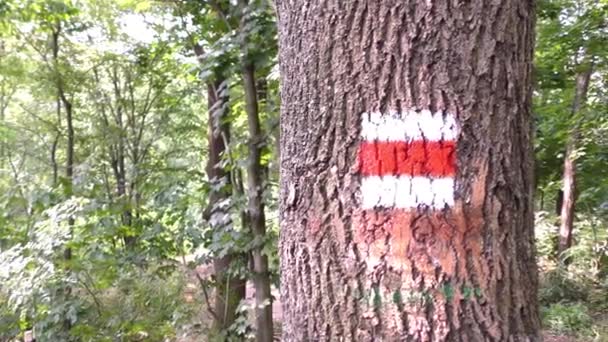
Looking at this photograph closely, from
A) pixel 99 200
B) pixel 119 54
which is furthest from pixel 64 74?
pixel 99 200

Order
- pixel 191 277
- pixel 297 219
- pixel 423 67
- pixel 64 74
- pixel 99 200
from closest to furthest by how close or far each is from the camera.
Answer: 1. pixel 423 67
2. pixel 297 219
3. pixel 99 200
4. pixel 191 277
5. pixel 64 74

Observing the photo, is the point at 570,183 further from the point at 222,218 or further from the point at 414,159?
the point at 414,159

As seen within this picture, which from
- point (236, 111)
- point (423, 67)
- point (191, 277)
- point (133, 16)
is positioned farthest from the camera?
point (133, 16)

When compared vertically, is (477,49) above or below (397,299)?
above

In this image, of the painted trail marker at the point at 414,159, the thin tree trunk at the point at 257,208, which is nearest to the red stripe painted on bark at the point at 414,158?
the painted trail marker at the point at 414,159

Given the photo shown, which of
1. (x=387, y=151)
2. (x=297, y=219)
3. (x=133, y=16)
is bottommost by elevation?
(x=297, y=219)

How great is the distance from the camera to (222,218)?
137 inches

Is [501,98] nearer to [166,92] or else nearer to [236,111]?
[236,111]

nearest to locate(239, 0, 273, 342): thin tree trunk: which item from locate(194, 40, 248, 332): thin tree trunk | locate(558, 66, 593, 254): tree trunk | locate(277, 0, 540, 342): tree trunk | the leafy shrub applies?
locate(194, 40, 248, 332): thin tree trunk

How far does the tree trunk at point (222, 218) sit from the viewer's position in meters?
3.51

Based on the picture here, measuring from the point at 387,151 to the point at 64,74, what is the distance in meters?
9.43

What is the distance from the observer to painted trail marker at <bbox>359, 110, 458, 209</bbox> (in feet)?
3.35

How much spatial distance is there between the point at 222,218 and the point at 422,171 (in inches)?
102

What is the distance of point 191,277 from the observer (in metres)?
4.28
